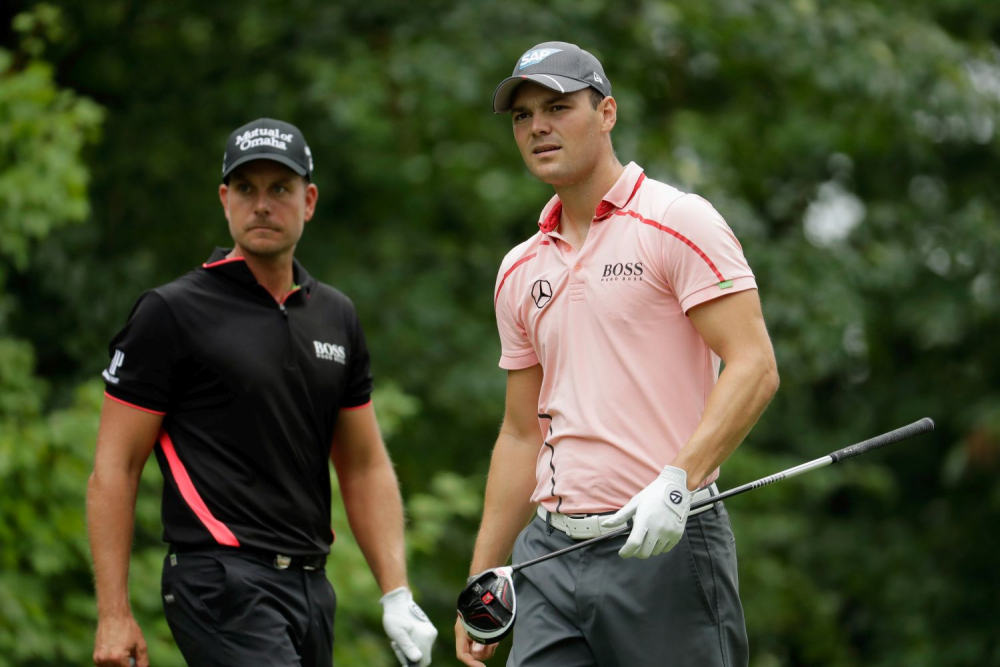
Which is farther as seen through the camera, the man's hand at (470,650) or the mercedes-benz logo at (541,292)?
the man's hand at (470,650)

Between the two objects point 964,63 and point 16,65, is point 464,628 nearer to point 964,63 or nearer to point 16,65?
point 16,65

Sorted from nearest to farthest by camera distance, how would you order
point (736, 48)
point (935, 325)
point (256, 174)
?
point (256, 174)
point (736, 48)
point (935, 325)

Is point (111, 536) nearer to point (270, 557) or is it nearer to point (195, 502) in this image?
point (195, 502)

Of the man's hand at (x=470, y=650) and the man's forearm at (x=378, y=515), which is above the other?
the man's forearm at (x=378, y=515)

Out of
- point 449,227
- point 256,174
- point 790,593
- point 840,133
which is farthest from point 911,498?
point 256,174

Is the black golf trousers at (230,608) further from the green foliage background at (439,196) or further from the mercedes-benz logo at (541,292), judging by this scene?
the green foliage background at (439,196)

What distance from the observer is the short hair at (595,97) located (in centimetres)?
406

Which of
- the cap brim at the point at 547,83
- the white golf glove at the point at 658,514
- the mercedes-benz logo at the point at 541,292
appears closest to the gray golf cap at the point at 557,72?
the cap brim at the point at 547,83

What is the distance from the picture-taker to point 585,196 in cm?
407

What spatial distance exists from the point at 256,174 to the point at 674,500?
200cm

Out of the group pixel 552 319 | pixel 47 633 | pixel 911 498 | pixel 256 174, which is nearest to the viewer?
pixel 552 319

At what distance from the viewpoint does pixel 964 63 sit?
11.6m

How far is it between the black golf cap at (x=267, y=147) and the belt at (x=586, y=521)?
5.12 feet

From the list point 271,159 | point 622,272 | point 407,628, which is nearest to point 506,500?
point 407,628
